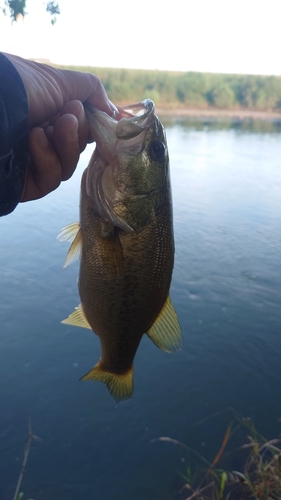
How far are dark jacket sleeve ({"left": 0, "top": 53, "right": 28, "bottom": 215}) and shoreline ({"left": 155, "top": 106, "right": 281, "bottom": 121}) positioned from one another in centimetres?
2877

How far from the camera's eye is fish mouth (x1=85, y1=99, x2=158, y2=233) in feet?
5.81

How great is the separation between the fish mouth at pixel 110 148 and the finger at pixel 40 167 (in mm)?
245

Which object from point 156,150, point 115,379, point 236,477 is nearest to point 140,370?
point 236,477

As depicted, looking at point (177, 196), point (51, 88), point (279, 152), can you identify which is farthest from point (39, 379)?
point (279, 152)

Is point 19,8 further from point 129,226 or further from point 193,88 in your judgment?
point 193,88

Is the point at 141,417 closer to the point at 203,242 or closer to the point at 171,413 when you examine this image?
the point at 171,413

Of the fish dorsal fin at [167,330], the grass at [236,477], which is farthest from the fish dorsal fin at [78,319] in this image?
the grass at [236,477]

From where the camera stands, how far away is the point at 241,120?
3394cm

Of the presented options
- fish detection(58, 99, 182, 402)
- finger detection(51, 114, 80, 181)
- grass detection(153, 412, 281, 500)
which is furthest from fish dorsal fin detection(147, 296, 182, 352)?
grass detection(153, 412, 281, 500)

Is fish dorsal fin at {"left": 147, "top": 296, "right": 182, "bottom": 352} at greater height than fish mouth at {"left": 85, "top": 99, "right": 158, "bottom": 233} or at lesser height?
lesser

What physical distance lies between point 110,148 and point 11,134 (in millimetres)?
413

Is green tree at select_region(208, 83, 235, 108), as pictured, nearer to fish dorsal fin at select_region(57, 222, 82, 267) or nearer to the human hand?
the human hand

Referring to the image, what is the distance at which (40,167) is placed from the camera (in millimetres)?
1995

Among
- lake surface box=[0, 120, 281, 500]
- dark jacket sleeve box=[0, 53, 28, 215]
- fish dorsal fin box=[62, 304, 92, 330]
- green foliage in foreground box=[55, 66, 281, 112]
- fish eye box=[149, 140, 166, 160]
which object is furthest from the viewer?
green foliage in foreground box=[55, 66, 281, 112]
